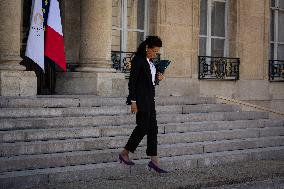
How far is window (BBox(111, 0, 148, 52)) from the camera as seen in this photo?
14000mm

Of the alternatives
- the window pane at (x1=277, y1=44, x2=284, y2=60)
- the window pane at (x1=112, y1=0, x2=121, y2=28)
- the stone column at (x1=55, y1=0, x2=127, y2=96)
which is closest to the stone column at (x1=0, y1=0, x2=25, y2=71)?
the stone column at (x1=55, y1=0, x2=127, y2=96)

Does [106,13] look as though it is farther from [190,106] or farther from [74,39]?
[190,106]

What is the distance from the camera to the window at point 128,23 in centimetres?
1400

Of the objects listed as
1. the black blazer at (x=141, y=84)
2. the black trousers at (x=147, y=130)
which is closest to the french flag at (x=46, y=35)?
the black blazer at (x=141, y=84)

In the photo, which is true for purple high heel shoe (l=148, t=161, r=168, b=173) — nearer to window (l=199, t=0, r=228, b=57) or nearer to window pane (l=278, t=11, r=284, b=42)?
window (l=199, t=0, r=228, b=57)

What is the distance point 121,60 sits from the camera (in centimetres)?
1383

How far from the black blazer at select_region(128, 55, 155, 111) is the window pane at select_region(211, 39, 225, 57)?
8.21 meters

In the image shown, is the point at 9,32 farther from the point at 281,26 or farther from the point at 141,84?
the point at 281,26

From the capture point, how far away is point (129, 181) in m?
7.45

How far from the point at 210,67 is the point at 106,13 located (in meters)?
4.31

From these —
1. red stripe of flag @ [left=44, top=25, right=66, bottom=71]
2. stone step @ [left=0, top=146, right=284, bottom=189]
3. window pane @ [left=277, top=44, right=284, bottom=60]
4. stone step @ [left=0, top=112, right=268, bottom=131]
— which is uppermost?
window pane @ [left=277, top=44, right=284, bottom=60]

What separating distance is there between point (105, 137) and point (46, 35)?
351 cm

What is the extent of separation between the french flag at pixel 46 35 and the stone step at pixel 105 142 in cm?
324

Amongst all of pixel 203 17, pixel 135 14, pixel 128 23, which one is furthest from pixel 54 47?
pixel 203 17
